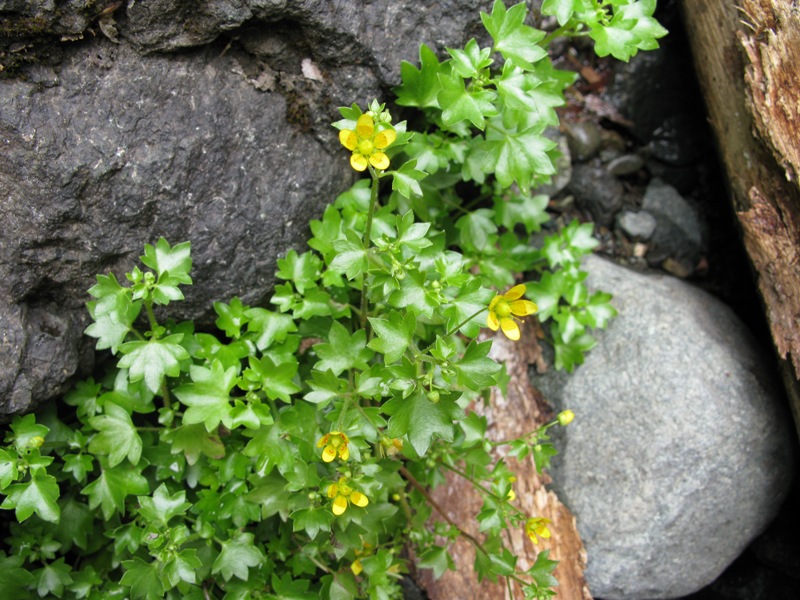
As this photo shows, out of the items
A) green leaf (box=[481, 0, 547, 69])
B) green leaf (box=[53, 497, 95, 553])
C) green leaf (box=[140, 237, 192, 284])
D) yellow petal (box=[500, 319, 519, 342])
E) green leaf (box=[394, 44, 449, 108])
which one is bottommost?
green leaf (box=[53, 497, 95, 553])

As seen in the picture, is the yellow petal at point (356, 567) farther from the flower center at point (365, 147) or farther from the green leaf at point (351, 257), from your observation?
the flower center at point (365, 147)

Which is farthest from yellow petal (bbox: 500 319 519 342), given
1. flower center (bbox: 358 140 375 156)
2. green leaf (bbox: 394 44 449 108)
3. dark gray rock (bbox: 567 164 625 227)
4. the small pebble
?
the small pebble

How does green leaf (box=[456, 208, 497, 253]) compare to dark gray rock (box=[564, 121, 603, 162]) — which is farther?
dark gray rock (box=[564, 121, 603, 162])

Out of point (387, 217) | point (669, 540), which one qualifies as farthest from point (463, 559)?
point (387, 217)

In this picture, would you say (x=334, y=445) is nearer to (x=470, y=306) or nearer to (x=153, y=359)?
(x=470, y=306)

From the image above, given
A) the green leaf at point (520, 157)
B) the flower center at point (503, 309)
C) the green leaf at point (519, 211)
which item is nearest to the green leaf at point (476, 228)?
the green leaf at point (519, 211)

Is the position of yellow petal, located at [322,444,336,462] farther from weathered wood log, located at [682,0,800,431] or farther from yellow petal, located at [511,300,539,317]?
weathered wood log, located at [682,0,800,431]

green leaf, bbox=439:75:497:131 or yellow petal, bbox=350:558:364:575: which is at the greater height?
green leaf, bbox=439:75:497:131
